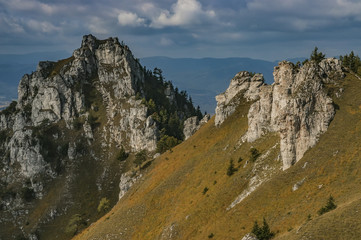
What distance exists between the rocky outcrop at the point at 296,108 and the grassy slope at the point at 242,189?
83.9 inches

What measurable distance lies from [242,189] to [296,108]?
67.7 ft

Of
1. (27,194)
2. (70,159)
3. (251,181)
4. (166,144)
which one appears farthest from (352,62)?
(27,194)

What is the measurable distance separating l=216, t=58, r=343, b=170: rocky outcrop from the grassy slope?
2.13 meters

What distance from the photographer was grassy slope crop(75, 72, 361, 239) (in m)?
44.5

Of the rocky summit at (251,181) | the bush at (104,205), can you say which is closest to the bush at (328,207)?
the rocky summit at (251,181)

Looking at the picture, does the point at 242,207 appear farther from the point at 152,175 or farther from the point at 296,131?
the point at 152,175

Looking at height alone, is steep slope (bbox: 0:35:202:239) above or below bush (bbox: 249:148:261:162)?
below

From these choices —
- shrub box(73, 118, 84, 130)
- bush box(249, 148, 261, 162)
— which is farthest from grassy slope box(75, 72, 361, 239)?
shrub box(73, 118, 84, 130)

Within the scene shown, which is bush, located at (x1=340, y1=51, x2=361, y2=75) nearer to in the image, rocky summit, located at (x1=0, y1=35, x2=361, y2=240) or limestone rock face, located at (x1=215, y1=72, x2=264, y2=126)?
rocky summit, located at (x1=0, y1=35, x2=361, y2=240)

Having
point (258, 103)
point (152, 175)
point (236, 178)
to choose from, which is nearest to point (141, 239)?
point (236, 178)

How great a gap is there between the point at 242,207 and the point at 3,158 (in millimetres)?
178279

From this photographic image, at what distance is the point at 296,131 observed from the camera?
60.8 m

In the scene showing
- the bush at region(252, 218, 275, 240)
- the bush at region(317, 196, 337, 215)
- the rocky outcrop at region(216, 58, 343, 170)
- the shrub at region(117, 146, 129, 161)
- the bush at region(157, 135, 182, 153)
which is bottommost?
the shrub at region(117, 146, 129, 161)

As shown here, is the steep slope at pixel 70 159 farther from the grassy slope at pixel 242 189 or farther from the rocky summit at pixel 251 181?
the grassy slope at pixel 242 189
